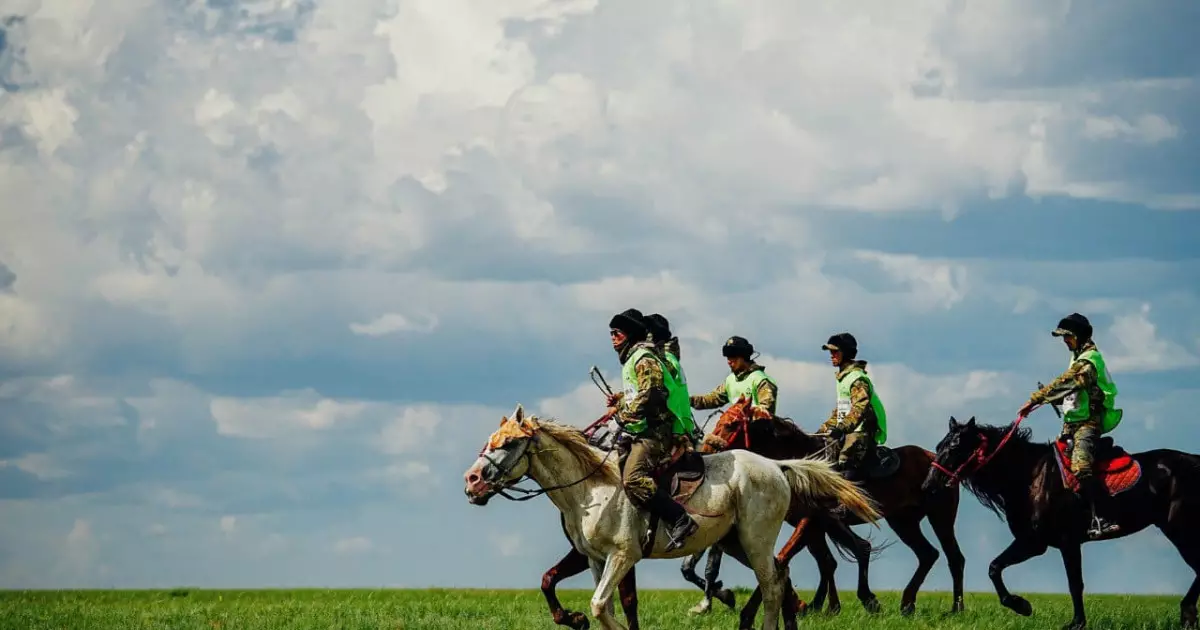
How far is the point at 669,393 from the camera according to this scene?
13.4m

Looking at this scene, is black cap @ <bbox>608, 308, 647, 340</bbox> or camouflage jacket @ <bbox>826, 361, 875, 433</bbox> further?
camouflage jacket @ <bbox>826, 361, 875, 433</bbox>

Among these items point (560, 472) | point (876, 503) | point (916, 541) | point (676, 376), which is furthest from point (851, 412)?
point (560, 472)

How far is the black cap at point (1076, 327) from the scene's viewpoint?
16766mm

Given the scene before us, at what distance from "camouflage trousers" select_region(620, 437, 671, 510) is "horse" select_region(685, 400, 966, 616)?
9.55 ft

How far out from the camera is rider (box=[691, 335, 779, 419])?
56.0 ft

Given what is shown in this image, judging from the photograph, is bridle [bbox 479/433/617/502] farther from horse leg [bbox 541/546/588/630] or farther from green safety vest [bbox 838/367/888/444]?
green safety vest [bbox 838/367/888/444]

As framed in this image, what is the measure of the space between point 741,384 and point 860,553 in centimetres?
263

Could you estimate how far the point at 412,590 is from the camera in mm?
23203

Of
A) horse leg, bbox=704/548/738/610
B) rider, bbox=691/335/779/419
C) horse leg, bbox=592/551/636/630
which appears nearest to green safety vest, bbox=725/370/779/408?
rider, bbox=691/335/779/419

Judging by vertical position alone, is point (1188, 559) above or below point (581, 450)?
below

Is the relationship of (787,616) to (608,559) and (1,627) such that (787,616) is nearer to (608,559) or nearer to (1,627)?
(608,559)

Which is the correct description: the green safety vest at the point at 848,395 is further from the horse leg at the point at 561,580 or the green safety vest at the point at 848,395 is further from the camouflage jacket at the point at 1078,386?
the horse leg at the point at 561,580

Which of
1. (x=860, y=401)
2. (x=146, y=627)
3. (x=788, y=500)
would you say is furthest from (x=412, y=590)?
(x=788, y=500)

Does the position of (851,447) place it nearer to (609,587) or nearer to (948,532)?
(948,532)
